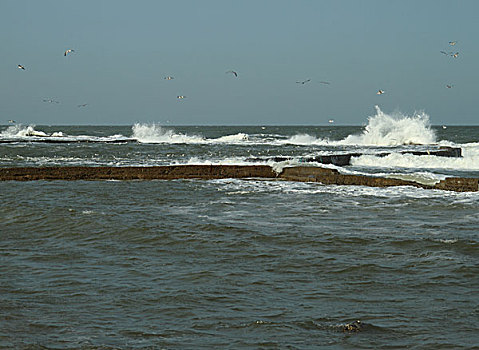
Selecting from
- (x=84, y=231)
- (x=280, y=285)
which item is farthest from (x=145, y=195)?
(x=280, y=285)

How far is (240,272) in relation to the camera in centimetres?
679

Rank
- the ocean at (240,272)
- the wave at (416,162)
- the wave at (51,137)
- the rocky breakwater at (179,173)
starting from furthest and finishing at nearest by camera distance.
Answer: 1. the wave at (51,137)
2. the wave at (416,162)
3. the rocky breakwater at (179,173)
4. the ocean at (240,272)

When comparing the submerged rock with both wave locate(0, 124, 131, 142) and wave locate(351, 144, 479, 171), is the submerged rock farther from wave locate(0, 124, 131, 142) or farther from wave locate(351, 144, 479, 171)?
wave locate(0, 124, 131, 142)

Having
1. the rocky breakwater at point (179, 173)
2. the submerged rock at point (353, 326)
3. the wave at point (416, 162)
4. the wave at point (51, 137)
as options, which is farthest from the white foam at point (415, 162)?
the wave at point (51, 137)

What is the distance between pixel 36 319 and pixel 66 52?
20898mm

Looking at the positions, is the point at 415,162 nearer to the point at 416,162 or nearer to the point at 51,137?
the point at 416,162

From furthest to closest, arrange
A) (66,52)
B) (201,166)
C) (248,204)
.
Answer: (66,52) < (201,166) < (248,204)

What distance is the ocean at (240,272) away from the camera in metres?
Answer: 4.80

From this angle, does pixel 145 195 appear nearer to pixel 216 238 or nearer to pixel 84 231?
pixel 84 231

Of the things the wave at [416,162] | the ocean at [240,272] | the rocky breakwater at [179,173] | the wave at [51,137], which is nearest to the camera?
the ocean at [240,272]

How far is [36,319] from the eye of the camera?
5.14 meters

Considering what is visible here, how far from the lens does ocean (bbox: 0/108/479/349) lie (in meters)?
4.80

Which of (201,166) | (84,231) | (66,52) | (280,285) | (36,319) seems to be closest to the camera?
(36,319)

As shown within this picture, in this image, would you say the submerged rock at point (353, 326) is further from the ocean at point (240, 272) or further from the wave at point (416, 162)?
the wave at point (416, 162)
